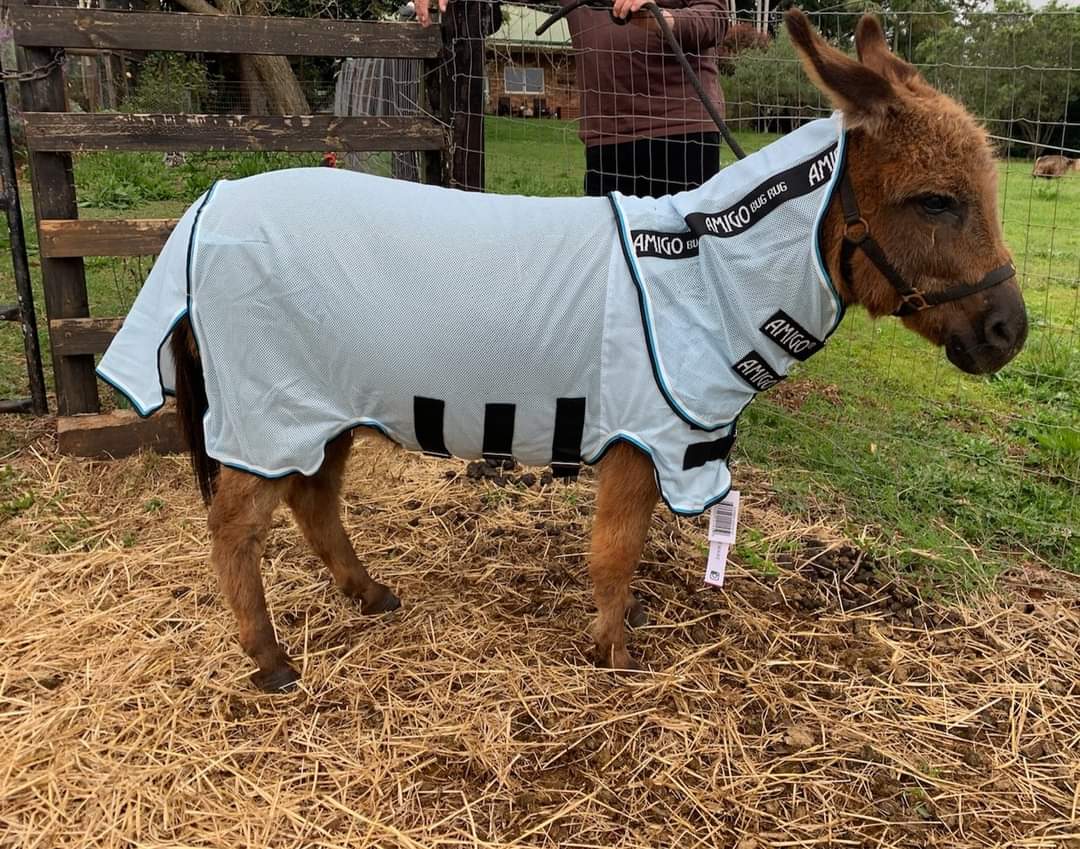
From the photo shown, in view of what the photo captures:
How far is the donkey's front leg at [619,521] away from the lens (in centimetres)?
254

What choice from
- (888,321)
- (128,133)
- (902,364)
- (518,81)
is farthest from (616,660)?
(888,321)

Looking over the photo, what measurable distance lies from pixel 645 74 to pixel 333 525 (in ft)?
7.71

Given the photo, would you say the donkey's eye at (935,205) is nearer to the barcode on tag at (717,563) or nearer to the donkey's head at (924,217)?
the donkey's head at (924,217)

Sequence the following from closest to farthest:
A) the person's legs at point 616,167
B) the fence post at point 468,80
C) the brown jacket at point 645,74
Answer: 1. the brown jacket at point 645,74
2. the person's legs at point 616,167
3. the fence post at point 468,80

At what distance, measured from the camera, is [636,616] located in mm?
3215

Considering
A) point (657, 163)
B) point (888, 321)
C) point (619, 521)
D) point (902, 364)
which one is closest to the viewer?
point (619, 521)

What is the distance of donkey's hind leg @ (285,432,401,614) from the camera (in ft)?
9.81

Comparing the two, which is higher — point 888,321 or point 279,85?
point 279,85

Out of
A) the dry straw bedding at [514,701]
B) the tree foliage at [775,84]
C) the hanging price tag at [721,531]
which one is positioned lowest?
the dry straw bedding at [514,701]

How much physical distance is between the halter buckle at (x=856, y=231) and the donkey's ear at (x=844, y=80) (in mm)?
243

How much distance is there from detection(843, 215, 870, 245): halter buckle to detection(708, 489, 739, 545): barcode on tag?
3.07 ft

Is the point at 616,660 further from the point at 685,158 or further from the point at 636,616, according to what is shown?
the point at 685,158

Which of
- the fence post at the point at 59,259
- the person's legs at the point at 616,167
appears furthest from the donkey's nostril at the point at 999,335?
the fence post at the point at 59,259

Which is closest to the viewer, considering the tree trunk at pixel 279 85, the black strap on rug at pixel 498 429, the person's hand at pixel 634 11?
the black strap on rug at pixel 498 429
